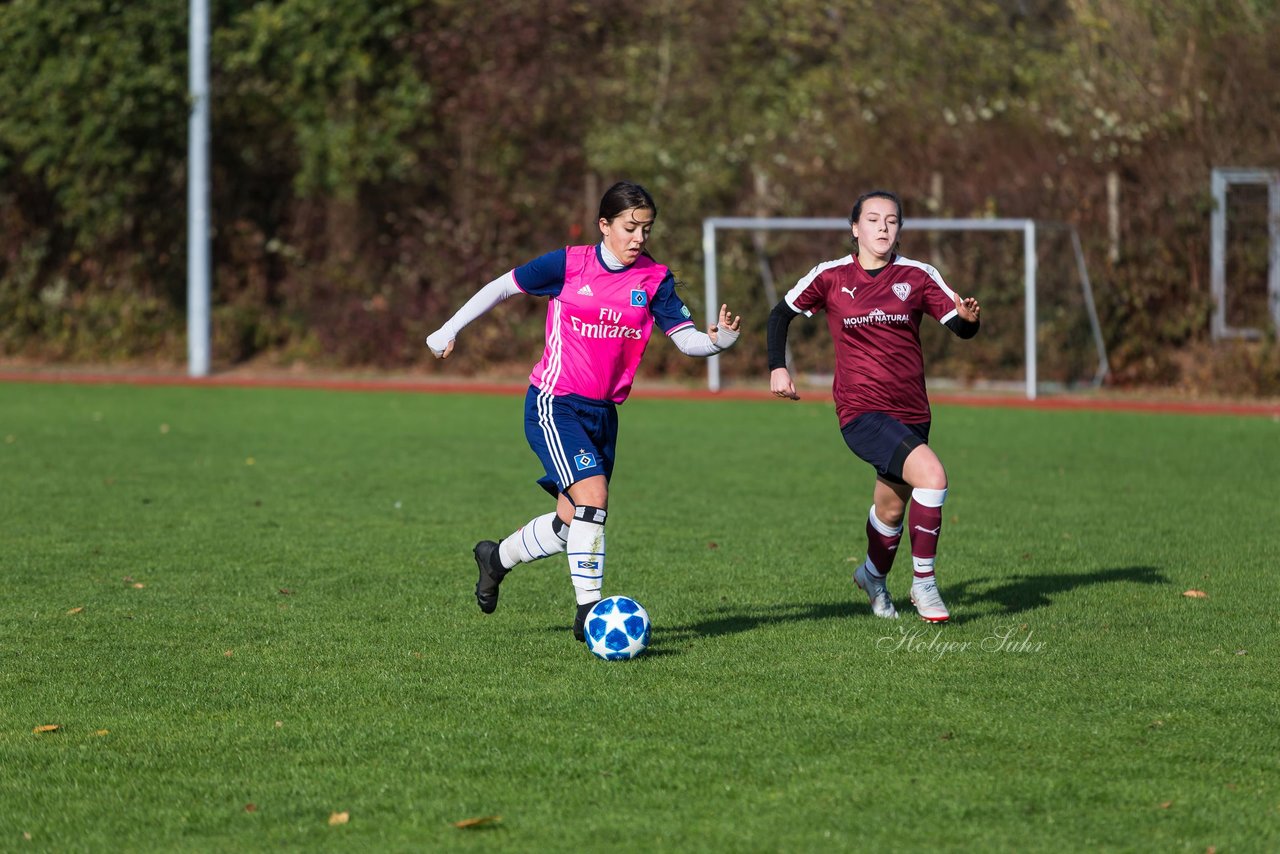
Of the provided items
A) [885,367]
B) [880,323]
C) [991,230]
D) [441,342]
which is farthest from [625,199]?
[991,230]

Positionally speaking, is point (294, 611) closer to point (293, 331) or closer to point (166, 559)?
point (166, 559)

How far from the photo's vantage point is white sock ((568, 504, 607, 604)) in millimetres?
6586

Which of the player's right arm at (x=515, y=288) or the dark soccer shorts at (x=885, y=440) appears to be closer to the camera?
the player's right arm at (x=515, y=288)

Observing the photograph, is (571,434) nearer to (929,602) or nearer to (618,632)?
(618,632)

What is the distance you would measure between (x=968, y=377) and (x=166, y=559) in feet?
43.4

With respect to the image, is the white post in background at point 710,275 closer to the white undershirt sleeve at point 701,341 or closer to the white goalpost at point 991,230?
the white goalpost at point 991,230

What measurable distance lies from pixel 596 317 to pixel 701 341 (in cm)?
42

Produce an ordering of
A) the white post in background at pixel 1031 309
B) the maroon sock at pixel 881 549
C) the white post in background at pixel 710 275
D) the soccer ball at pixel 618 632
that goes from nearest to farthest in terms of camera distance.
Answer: the soccer ball at pixel 618 632 < the maroon sock at pixel 881 549 < the white post in background at pixel 1031 309 < the white post in background at pixel 710 275

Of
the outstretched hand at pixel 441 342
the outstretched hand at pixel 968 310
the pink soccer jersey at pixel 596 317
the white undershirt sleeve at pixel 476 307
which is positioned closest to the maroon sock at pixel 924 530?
the outstretched hand at pixel 968 310

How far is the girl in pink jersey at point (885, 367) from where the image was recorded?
7035mm

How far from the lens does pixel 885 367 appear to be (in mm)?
7223

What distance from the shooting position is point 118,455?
1400 centimetres

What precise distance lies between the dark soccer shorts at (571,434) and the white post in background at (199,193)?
17.5 m

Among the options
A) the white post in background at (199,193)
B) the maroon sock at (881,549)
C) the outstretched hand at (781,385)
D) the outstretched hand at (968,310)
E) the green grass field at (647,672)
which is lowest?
the green grass field at (647,672)
